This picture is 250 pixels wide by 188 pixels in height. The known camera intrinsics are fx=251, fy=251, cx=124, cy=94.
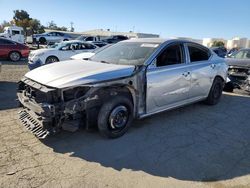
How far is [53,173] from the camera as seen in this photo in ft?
10.6

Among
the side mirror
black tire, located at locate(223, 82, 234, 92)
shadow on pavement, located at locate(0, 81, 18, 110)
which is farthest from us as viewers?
black tire, located at locate(223, 82, 234, 92)

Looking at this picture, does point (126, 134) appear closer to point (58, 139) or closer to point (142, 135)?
point (142, 135)

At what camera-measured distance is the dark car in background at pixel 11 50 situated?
1555cm

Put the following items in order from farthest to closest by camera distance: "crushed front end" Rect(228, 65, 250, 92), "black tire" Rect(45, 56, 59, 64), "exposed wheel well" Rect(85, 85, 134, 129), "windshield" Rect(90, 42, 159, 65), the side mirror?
"black tire" Rect(45, 56, 59, 64) < "crushed front end" Rect(228, 65, 250, 92) < "windshield" Rect(90, 42, 159, 65) < the side mirror < "exposed wheel well" Rect(85, 85, 134, 129)

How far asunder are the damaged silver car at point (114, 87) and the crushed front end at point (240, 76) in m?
2.98

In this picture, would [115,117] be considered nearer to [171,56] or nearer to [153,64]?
Result: [153,64]

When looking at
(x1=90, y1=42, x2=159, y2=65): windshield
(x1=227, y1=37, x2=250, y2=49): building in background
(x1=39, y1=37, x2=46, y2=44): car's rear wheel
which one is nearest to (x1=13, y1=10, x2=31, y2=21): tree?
(x1=39, y1=37, x2=46, y2=44): car's rear wheel

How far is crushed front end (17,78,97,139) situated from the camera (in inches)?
144

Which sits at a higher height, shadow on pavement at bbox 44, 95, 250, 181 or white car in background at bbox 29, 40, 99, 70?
white car in background at bbox 29, 40, 99, 70

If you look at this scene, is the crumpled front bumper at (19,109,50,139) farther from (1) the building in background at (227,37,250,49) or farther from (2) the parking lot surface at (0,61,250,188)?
(1) the building in background at (227,37,250,49)

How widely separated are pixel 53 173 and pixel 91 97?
1.26 metres

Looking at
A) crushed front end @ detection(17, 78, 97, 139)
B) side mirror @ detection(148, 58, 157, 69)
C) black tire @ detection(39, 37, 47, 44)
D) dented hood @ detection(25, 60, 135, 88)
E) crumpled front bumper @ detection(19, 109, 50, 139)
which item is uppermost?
black tire @ detection(39, 37, 47, 44)

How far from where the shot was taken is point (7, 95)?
6938 mm

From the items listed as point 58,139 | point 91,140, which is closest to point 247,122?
point 91,140
